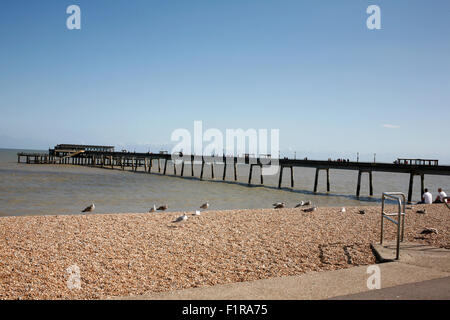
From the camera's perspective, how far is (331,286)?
4.85m

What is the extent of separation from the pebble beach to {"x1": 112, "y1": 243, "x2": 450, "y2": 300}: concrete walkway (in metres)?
0.91

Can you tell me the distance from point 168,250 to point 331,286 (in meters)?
4.11

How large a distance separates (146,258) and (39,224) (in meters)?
5.40

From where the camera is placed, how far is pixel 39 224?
1060 cm

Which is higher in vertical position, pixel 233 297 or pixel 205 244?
Result: pixel 233 297

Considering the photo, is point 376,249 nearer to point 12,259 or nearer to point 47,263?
point 47,263
